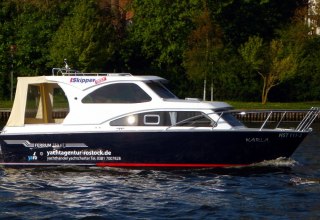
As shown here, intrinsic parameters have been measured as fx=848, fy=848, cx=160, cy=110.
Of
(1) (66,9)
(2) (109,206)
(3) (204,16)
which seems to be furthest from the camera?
(1) (66,9)

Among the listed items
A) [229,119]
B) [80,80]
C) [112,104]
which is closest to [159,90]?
[112,104]

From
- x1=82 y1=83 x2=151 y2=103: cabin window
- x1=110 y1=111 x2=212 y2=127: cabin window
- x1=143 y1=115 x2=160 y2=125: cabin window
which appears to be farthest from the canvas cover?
x1=143 y1=115 x2=160 y2=125: cabin window

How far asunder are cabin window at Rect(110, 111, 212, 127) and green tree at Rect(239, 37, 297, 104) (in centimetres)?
3499

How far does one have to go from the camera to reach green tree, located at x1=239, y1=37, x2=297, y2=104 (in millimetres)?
60969

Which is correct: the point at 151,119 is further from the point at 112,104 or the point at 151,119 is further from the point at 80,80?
the point at 80,80

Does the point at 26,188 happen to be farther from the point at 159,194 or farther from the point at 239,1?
the point at 239,1

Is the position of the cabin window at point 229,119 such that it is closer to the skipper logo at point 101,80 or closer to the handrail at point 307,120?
the handrail at point 307,120

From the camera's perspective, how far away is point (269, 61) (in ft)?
206

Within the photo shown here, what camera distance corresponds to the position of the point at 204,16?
61.6 meters

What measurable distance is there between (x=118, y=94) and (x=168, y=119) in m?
1.85

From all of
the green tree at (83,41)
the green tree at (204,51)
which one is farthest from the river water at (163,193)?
the green tree at (204,51)

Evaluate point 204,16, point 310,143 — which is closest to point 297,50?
point 204,16

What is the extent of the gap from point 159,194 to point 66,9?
44866mm

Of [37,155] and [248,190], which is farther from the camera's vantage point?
[37,155]
